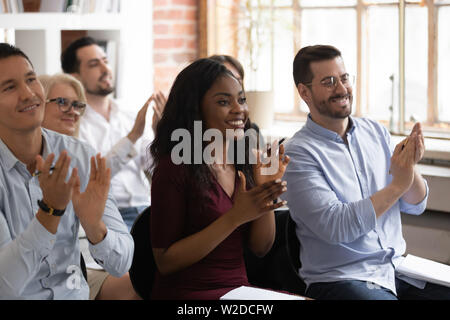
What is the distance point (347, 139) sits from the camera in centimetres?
229

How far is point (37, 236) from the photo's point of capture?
4.84 feet

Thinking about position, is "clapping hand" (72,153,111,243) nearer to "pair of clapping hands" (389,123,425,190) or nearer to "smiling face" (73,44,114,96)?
"pair of clapping hands" (389,123,425,190)

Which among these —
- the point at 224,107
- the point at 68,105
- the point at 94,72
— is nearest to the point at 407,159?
the point at 224,107

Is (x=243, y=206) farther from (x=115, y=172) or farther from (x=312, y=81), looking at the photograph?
(x=115, y=172)

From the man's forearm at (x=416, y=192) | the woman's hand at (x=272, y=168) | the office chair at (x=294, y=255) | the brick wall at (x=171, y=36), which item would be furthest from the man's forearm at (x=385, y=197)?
the brick wall at (x=171, y=36)

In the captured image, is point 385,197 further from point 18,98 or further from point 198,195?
point 18,98

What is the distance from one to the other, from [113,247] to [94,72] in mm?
2125

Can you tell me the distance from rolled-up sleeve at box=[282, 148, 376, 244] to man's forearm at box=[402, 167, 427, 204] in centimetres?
26

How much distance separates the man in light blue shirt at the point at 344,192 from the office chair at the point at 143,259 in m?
0.48

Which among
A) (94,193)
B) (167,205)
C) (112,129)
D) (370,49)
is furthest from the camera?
(370,49)

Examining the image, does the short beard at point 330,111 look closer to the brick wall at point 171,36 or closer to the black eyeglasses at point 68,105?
the black eyeglasses at point 68,105

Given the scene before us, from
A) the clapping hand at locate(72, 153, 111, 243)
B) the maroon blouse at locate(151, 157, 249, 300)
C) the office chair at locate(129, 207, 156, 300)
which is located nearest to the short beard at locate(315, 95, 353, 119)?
the maroon blouse at locate(151, 157, 249, 300)

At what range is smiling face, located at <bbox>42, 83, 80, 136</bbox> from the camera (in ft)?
8.43
